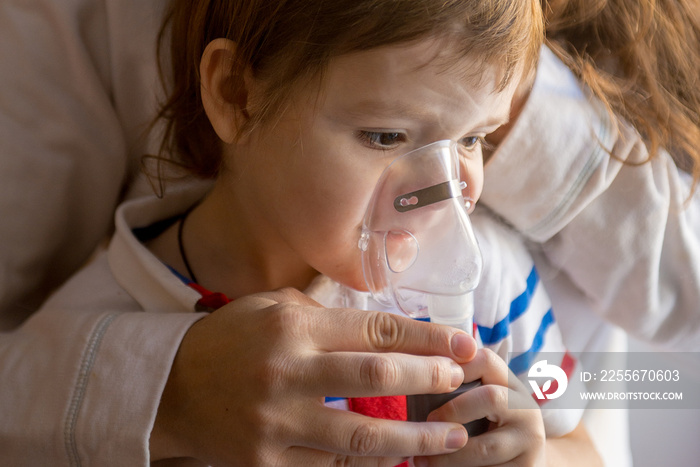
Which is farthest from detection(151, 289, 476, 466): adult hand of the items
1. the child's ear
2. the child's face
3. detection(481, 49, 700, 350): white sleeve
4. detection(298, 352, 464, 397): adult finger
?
detection(481, 49, 700, 350): white sleeve

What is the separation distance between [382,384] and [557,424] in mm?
454

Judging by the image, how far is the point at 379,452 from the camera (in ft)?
2.41

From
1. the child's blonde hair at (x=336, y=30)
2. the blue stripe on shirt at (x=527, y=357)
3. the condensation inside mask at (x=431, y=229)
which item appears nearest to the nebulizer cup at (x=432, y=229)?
the condensation inside mask at (x=431, y=229)

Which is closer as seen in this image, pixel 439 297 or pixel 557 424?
pixel 439 297

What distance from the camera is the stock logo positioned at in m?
0.99

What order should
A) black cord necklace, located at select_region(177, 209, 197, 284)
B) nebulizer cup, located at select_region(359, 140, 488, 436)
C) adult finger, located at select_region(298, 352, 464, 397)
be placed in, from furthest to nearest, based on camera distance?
1. black cord necklace, located at select_region(177, 209, 197, 284)
2. nebulizer cup, located at select_region(359, 140, 488, 436)
3. adult finger, located at select_region(298, 352, 464, 397)

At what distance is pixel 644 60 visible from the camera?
108 cm

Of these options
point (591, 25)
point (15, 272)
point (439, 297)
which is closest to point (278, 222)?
point (439, 297)

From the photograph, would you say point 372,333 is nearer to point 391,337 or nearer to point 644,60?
point 391,337

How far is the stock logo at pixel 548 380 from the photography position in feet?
3.24

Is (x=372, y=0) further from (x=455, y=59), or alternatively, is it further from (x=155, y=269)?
(x=155, y=269)

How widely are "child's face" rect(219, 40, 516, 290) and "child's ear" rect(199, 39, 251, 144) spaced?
1.0 inches

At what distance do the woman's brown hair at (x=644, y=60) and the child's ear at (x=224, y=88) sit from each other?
1.61 ft

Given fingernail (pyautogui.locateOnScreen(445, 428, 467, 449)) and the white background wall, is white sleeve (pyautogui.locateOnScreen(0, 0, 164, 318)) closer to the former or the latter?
fingernail (pyautogui.locateOnScreen(445, 428, 467, 449))
